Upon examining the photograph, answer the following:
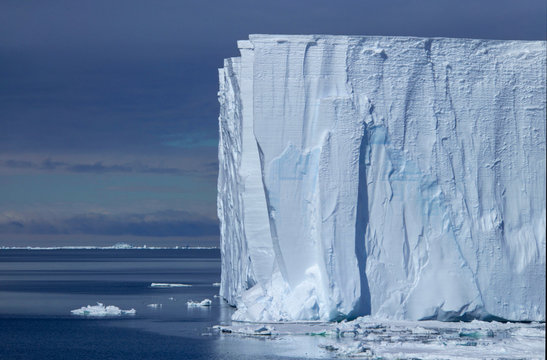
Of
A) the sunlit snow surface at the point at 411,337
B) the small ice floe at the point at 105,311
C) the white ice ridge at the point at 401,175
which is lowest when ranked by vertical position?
the sunlit snow surface at the point at 411,337

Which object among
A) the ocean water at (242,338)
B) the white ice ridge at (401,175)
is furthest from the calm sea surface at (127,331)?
the white ice ridge at (401,175)

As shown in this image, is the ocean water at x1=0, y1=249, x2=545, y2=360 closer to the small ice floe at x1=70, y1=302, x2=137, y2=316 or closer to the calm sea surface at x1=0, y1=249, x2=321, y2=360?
the calm sea surface at x1=0, y1=249, x2=321, y2=360

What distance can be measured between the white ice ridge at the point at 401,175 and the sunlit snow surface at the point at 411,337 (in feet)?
1.91

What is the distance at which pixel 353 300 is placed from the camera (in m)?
20.7

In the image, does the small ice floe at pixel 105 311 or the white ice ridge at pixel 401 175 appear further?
the small ice floe at pixel 105 311

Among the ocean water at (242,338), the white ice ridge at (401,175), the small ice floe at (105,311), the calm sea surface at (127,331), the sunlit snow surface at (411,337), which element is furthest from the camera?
the small ice floe at (105,311)

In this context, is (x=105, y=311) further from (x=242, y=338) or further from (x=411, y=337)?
(x=411, y=337)

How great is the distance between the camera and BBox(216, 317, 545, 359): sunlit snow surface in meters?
17.4

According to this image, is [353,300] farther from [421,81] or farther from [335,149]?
[421,81]

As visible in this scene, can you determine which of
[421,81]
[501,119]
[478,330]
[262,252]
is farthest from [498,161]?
[262,252]

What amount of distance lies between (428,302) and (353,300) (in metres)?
1.56

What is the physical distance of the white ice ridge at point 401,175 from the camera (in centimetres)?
2095

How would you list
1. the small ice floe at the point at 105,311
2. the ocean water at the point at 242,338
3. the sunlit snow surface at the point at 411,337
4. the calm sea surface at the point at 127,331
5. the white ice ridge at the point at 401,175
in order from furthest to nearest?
the small ice floe at the point at 105,311 → the white ice ridge at the point at 401,175 → the calm sea surface at the point at 127,331 → the ocean water at the point at 242,338 → the sunlit snow surface at the point at 411,337

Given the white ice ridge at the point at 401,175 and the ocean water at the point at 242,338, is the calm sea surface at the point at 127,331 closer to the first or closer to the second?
the ocean water at the point at 242,338
